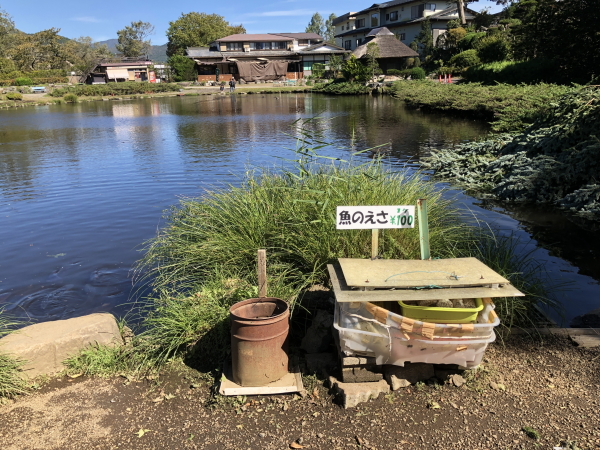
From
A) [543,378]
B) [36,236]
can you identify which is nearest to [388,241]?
[543,378]

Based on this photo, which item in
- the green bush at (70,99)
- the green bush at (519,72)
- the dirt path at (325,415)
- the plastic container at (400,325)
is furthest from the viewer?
the green bush at (70,99)

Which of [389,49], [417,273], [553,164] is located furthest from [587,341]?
[389,49]

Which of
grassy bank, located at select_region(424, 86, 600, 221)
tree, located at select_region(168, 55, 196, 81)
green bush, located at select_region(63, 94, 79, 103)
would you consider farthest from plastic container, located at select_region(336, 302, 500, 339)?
tree, located at select_region(168, 55, 196, 81)

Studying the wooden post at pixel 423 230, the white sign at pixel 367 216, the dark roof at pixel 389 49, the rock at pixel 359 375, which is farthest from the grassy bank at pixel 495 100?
the dark roof at pixel 389 49

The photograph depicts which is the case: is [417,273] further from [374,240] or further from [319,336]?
[319,336]

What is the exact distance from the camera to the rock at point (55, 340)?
3.50 metres

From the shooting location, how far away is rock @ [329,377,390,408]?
119 inches

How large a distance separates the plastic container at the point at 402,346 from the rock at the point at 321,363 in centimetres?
38

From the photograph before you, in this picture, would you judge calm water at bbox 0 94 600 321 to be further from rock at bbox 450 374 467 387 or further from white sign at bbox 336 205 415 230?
white sign at bbox 336 205 415 230

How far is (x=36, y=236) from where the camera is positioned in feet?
24.5

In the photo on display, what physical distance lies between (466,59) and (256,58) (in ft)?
95.4

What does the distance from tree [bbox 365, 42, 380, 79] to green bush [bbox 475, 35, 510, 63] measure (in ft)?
32.0

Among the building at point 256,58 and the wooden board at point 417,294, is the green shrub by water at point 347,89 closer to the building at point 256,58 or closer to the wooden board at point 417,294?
the building at point 256,58

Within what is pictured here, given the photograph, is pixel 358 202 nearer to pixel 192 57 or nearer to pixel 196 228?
pixel 196 228
